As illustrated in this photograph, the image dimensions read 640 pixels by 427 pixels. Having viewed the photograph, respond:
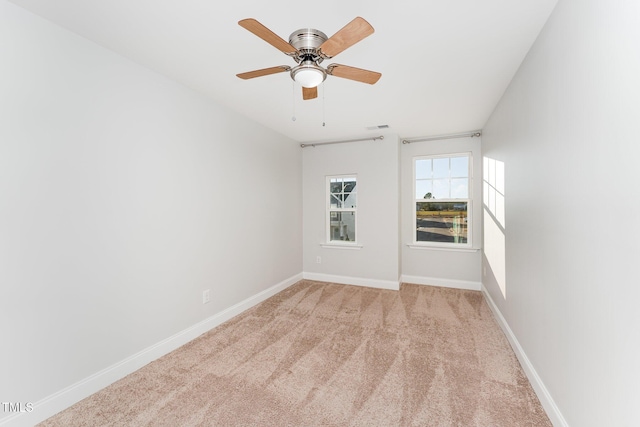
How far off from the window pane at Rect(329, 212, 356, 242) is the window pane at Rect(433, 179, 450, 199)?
139 centimetres

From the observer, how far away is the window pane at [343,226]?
485 centimetres

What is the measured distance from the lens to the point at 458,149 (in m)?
4.39

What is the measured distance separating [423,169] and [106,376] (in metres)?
4.63

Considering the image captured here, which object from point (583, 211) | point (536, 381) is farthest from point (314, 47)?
point (536, 381)

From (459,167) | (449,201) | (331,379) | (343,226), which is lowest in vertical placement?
(331,379)

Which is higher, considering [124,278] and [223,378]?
[124,278]

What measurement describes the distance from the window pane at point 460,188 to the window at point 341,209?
1.58 meters

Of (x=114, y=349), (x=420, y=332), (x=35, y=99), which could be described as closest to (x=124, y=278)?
(x=114, y=349)

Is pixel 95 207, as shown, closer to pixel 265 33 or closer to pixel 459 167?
pixel 265 33

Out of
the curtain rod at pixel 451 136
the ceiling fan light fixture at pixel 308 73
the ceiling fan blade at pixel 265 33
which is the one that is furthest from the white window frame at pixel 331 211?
the ceiling fan blade at pixel 265 33

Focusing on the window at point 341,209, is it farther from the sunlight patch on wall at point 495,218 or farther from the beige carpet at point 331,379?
the sunlight patch on wall at point 495,218

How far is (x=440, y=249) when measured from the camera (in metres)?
4.54

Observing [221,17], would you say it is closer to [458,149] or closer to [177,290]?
[177,290]

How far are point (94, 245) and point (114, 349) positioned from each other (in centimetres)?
81
